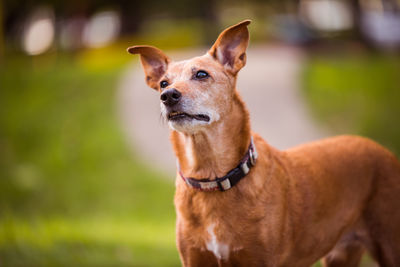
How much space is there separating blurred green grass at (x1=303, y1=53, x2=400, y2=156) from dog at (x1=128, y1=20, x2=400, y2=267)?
6.89 metres

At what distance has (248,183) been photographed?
316 cm

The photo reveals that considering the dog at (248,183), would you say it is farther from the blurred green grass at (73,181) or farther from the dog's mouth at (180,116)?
the blurred green grass at (73,181)

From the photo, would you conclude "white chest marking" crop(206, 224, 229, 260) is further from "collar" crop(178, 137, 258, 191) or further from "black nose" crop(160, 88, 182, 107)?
A: "black nose" crop(160, 88, 182, 107)

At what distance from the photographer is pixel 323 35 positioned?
58.3 ft

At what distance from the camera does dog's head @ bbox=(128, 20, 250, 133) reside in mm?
3133

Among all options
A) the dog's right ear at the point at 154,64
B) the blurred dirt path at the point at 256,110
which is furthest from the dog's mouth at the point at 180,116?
the blurred dirt path at the point at 256,110

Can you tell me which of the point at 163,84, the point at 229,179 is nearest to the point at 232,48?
the point at 163,84

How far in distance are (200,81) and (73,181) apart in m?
7.20

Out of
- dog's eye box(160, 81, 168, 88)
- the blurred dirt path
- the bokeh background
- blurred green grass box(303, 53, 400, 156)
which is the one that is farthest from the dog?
blurred green grass box(303, 53, 400, 156)

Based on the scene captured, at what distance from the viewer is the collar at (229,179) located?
3.14m

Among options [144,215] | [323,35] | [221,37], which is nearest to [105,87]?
[144,215]

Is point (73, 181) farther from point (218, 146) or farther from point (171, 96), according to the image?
point (171, 96)

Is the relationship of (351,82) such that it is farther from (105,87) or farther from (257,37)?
(257,37)

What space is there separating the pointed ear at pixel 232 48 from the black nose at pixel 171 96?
0.56 meters
